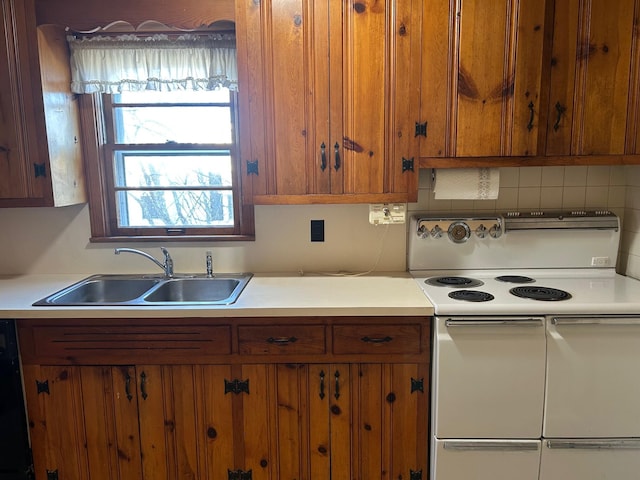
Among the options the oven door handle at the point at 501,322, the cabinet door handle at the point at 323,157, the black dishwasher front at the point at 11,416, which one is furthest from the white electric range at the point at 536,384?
the black dishwasher front at the point at 11,416

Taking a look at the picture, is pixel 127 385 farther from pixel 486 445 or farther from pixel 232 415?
pixel 486 445

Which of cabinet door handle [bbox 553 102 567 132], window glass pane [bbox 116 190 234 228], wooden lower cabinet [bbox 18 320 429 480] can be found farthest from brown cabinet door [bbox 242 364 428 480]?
cabinet door handle [bbox 553 102 567 132]

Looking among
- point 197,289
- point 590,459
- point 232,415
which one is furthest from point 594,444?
point 197,289

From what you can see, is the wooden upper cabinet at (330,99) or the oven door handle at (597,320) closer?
the oven door handle at (597,320)

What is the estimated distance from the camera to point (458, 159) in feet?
6.24

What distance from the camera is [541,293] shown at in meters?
1.85

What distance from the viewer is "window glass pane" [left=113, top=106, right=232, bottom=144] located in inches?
89.7

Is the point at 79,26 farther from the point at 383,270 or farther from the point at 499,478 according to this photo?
the point at 499,478

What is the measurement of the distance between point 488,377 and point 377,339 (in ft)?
1.47

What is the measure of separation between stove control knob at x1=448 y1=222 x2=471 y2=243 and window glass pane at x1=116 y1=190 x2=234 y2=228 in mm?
1125

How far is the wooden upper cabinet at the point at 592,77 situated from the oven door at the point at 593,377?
2.43 ft

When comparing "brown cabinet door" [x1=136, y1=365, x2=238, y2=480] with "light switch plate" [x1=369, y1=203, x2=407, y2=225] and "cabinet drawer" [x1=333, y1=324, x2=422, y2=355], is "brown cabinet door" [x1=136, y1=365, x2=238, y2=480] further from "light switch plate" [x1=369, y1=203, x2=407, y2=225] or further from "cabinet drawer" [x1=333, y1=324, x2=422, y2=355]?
"light switch plate" [x1=369, y1=203, x2=407, y2=225]

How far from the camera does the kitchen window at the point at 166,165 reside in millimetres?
2258

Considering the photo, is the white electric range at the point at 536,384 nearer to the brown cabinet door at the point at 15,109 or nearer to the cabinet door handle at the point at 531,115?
the cabinet door handle at the point at 531,115
